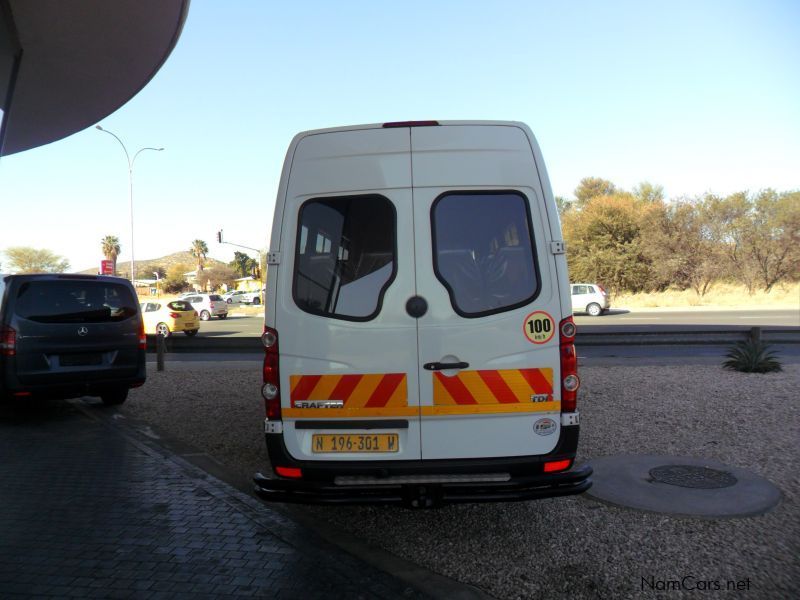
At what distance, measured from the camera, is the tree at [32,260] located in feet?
221

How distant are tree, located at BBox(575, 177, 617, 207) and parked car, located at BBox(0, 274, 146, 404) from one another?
5200cm

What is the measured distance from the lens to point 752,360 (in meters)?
9.91

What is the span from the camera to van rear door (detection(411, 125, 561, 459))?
143 inches

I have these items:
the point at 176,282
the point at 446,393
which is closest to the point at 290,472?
the point at 446,393

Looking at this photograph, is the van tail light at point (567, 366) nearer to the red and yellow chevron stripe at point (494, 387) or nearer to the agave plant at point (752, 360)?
the red and yellow chevron stripe at point (494, 387)

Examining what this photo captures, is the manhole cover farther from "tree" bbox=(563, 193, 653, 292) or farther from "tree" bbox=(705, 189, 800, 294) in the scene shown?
"tree" bbox=(563, 193, 653, 292)

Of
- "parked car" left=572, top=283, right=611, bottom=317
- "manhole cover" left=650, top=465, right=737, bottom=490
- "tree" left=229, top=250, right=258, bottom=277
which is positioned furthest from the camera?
"tree" left=229, top=250, right=258, bottom=277

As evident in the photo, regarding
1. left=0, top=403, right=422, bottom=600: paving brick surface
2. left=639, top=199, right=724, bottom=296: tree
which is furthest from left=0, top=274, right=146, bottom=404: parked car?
left=639, top=199, right=724, bottom=296: tree

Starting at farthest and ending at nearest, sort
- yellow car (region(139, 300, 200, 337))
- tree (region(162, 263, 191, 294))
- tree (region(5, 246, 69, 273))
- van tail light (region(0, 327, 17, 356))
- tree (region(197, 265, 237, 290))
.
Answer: tree (region(197, 265, 237, 290)), tree (region(162, 263, 191, 294)), tree (region(5, 246, 69, 273)), yellow car (region(139, 300, 200, 337)), van tail light (region(0, 327, 17, 356))

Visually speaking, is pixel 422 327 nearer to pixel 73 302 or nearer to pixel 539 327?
pixel 539 327

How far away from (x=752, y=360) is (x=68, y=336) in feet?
33.4

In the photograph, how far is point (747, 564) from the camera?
3475 mm

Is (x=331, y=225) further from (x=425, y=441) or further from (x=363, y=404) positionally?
(x=425, y=441)

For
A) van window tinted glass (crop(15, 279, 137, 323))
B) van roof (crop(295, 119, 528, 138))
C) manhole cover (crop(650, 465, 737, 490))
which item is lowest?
manhole cover (crop(650, 465, 737, 490))
